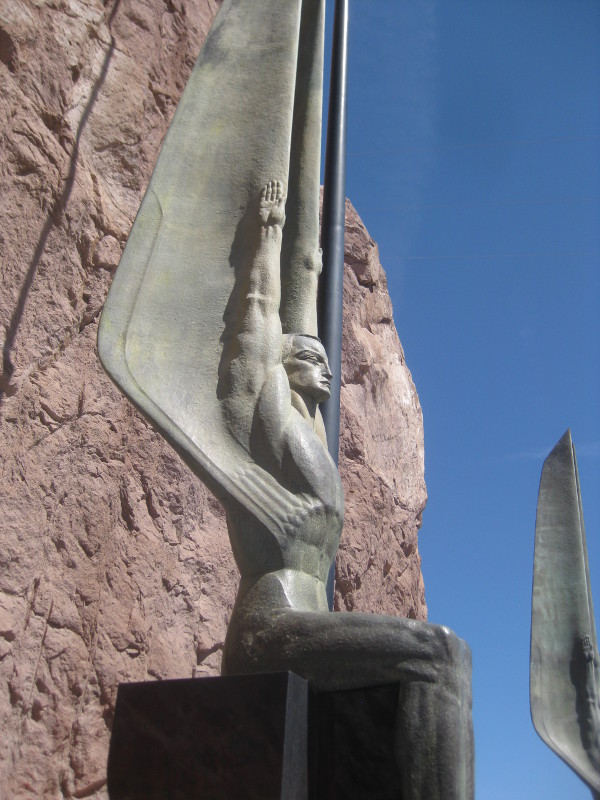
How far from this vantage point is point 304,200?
4.29 metres

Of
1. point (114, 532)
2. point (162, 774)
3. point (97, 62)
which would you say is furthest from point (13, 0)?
point (162, 774)

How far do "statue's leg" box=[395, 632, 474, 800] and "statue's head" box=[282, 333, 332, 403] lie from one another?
4.14ft

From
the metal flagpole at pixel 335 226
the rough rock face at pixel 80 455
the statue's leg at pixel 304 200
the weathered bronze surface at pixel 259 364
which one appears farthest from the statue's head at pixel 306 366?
the rough rock face at pixel 80 455

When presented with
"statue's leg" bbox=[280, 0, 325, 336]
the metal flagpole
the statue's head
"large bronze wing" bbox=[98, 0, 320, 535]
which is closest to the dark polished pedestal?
"large bronze wing" bbox=[98, 0, 320, 535]

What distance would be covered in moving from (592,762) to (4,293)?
Answer: 5.34 m

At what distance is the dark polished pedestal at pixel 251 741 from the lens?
2.33 m

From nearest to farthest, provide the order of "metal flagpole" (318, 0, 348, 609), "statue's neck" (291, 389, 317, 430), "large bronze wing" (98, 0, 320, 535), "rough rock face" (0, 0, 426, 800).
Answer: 1. "large bronze wing" (98, 0, 320, 535)
2. "statue's neck" (291, 389, 317, 430)
3. "rough rock face" (0, 0, 426, 800)
4. "metal flagpole" (318, 0, 348, 609)

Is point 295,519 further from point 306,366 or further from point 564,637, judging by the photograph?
point 564,637

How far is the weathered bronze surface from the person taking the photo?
2.55 m

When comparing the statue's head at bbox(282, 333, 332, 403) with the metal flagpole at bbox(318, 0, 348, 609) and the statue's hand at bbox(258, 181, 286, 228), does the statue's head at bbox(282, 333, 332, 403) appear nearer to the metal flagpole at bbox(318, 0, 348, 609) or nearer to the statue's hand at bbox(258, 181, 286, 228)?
the statue's hand at bbox(258, 181, 286, 228)

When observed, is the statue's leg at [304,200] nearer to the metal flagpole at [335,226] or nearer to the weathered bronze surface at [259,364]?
the weathered bronze surface at [259,364]

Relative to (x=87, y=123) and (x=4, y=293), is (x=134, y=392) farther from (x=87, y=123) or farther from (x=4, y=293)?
(x=87, y=123)

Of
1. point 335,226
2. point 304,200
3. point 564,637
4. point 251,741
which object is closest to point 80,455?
point 304,200

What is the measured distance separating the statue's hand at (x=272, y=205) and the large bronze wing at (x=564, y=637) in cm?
476
